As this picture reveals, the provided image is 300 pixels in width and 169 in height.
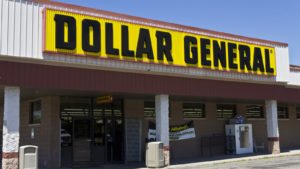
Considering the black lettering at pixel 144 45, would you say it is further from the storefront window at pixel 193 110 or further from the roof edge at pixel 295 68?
the roof edge at pixel 295 68

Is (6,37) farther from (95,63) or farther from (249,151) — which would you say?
(249,151)

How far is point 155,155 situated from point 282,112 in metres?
16.2

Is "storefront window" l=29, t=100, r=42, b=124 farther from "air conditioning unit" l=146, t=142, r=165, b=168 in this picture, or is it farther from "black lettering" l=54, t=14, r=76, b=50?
"air conditioning unit" l=146, t=142, r=165, b=168

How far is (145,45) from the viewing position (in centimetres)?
2005

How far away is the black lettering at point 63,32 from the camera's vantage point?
17.4 metres

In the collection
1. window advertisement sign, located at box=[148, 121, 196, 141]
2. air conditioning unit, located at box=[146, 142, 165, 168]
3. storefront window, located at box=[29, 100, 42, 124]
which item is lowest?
air conditioning unit, located at box=[146, 142, 165, 168]

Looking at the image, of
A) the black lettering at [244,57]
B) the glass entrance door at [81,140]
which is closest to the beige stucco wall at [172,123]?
the glass entrance door at [81,140]

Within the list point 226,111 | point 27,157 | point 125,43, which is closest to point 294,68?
point 226,111

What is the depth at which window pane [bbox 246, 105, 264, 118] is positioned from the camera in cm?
3044

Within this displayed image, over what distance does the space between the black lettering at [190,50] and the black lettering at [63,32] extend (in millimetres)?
6009

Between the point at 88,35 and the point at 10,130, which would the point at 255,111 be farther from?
the point at 10,130

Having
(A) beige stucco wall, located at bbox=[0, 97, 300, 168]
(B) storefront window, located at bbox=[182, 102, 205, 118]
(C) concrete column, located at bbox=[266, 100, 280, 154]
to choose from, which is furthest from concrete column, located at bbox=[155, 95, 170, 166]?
(C) concrete column, located at bbox=[266, 100, 280, 154]

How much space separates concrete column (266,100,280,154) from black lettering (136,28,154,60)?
10.3m

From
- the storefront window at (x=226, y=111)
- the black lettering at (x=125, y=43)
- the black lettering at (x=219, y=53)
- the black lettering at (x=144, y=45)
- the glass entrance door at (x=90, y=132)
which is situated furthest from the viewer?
the storefront window at (x=226, y=111)
